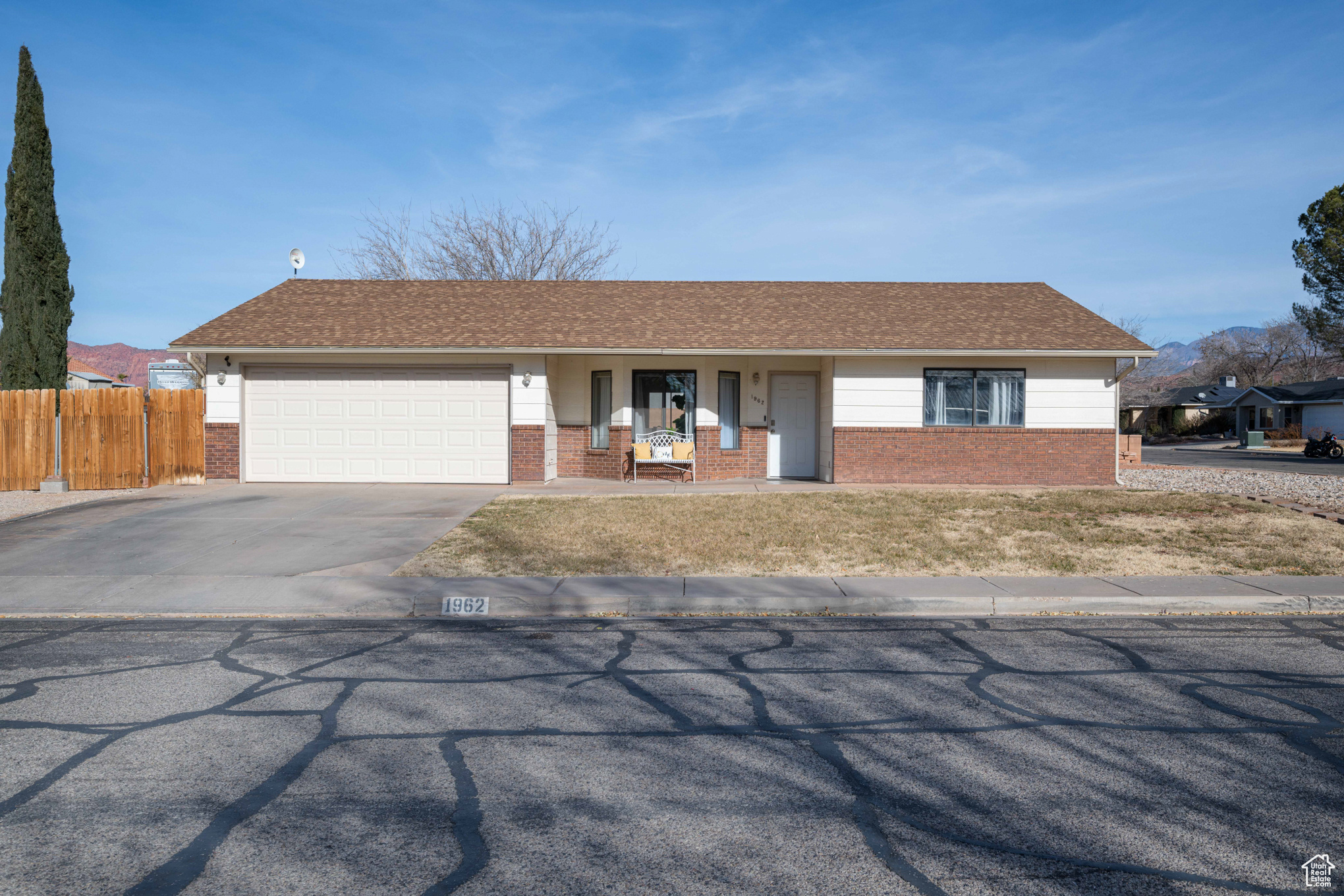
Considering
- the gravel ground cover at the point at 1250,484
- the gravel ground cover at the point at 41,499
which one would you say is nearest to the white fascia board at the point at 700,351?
the gravel ground cover at the point at 41,499

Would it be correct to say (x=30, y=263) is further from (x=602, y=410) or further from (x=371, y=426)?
(x=602, y=410)

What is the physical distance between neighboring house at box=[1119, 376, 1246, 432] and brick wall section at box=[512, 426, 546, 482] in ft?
154

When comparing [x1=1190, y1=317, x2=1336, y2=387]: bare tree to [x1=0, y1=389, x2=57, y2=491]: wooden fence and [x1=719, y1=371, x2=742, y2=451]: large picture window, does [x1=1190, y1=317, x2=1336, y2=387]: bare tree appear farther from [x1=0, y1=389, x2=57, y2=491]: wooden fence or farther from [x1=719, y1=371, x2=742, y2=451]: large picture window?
[x1=0, y1=389, x2=57, y2=491]: wooden fence

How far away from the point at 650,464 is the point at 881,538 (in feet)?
25.8

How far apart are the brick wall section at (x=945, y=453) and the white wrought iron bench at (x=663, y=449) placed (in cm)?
308

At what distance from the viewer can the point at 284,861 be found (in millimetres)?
3186

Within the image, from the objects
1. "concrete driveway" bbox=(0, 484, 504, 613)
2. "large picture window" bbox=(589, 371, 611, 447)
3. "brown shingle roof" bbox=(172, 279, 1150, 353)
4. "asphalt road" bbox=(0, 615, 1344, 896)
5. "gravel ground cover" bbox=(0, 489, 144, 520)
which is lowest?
"asphalt road" bbox=(0, 615, 1344, 896)

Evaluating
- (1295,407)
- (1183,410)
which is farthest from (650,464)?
(1183,410)

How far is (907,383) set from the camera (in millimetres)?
17625

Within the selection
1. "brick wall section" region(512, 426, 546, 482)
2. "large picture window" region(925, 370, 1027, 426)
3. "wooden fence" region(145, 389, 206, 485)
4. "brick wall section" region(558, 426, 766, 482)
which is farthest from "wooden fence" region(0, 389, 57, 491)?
"large picture window" region(925, 370, 1027, 426)

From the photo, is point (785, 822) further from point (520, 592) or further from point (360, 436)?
point (360, 436)

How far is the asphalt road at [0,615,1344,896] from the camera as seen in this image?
315 centimetres

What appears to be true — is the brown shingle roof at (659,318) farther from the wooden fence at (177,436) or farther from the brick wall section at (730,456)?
the brick wall section at (730,456)

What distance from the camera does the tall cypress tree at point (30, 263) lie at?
19453 millimetres
